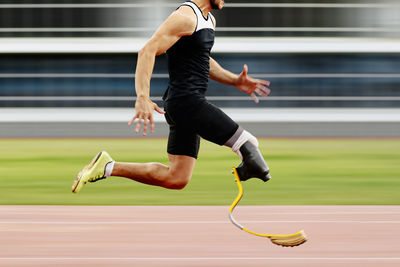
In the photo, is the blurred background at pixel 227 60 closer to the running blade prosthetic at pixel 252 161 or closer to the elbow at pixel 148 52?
the running blade prosthetic at pixel 252 161

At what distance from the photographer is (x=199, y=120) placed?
536cm

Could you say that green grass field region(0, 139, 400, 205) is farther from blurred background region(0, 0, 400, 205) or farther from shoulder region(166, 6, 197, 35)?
shoulder region(166, 6, 197, 35)

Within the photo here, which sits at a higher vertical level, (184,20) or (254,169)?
(184,20)

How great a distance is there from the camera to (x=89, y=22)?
19797mm

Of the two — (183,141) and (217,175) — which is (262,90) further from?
(217,175)

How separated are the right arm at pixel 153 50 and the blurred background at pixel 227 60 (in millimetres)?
13608

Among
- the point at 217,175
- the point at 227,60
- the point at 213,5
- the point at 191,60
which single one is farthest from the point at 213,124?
the point at 227,60

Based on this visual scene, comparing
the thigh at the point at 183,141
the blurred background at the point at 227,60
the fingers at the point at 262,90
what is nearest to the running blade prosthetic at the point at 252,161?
the thigh at the point at 183,141

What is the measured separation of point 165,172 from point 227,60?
44.7ft

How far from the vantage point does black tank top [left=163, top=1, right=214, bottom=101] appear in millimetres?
5336

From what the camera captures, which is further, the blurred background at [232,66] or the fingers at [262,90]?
the blurred background at [232,66]

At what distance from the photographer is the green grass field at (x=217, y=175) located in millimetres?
8484

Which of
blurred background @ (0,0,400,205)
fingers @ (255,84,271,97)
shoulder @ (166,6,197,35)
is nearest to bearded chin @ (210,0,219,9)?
shoulder @ (166,6,197,35)

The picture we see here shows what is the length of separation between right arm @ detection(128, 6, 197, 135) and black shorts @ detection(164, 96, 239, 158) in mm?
351
